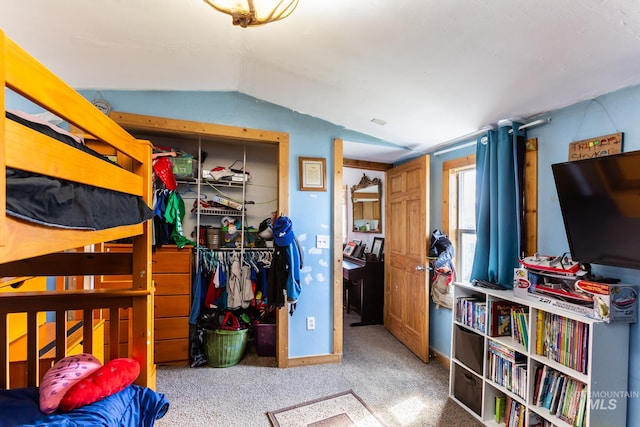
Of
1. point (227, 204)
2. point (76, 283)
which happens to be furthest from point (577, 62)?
point (76, 283)

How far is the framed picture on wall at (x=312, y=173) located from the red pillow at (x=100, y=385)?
1895 millimetres

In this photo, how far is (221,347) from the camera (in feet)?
8.66

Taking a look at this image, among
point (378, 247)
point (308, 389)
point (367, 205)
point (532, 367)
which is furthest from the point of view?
point (367, 205)

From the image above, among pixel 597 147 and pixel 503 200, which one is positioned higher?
pixel 597 147

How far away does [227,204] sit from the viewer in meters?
3.04

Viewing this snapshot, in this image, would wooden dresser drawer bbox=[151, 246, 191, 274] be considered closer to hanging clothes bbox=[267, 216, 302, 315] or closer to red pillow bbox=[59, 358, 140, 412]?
hanging clothes bbox=[267, 216, 302, 315]

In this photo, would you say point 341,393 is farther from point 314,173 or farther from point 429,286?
point 314,173

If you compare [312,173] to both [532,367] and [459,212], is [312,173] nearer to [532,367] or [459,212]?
[459,212]

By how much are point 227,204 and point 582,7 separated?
2.84 meters

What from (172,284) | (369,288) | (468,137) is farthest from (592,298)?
(172,284)

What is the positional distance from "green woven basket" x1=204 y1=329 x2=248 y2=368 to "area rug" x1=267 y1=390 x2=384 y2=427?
810 millimetres

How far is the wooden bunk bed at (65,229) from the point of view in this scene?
0.59m

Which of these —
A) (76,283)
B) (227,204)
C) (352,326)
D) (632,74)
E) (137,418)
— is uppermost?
(632,74)

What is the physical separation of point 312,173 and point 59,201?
2.15m
